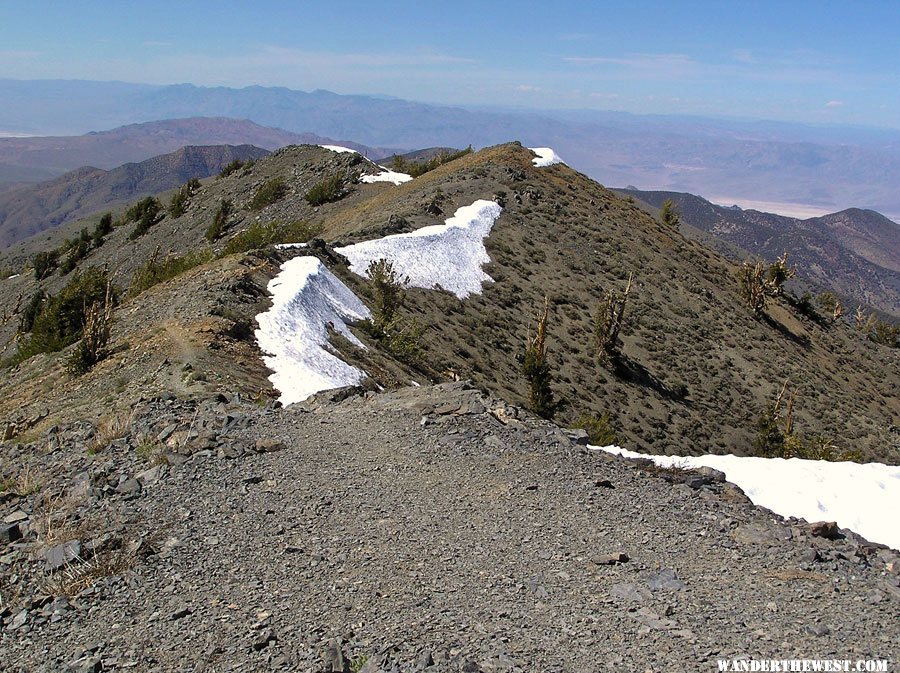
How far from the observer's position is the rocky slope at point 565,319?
1778 centimetres

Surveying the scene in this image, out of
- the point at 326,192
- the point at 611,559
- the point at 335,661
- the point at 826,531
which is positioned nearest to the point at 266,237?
the point at 326,192

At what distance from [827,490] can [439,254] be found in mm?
22136

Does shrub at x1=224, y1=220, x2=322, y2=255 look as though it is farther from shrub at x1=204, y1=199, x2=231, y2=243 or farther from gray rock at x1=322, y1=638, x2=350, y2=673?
gray rock at x1=322, y1=638, x2=350, y2=673

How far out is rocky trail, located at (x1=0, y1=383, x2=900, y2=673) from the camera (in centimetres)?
527

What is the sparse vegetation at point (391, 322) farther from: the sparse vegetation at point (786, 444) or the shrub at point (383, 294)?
the sparse vegetation at point (786, 444)

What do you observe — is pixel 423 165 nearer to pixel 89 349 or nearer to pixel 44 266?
pixel 44 266

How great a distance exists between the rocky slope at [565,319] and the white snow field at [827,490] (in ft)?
28.3

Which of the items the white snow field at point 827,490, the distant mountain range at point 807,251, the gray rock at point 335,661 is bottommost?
the distant mountain range at point 807,251

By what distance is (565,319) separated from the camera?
30438 millimetres

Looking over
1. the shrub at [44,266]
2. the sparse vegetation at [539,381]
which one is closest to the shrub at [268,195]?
the shrub at [44,266]

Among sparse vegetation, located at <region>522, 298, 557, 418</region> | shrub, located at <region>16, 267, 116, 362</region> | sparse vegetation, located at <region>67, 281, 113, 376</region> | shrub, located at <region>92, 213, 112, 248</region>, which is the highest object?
sparse vegetation, located at <region>67, 281, 113, 376</region>

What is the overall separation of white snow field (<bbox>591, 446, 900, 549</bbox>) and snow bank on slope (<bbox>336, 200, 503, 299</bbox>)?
54.5 feet

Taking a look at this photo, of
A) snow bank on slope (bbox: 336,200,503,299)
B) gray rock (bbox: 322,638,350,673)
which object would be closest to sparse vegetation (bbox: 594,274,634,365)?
snow bank on slope (bbox: 336,200,503,299)

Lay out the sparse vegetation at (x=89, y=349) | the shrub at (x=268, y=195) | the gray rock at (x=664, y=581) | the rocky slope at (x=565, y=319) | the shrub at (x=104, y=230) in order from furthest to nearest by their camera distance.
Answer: the shrub at (x=104, y=230) → the shrub at (x=268, y=195) → the rocky slope at (x=565, y=319) → the sparse vegetation at (x=89, y=349) → the gray rock at (x=664, y=581)
